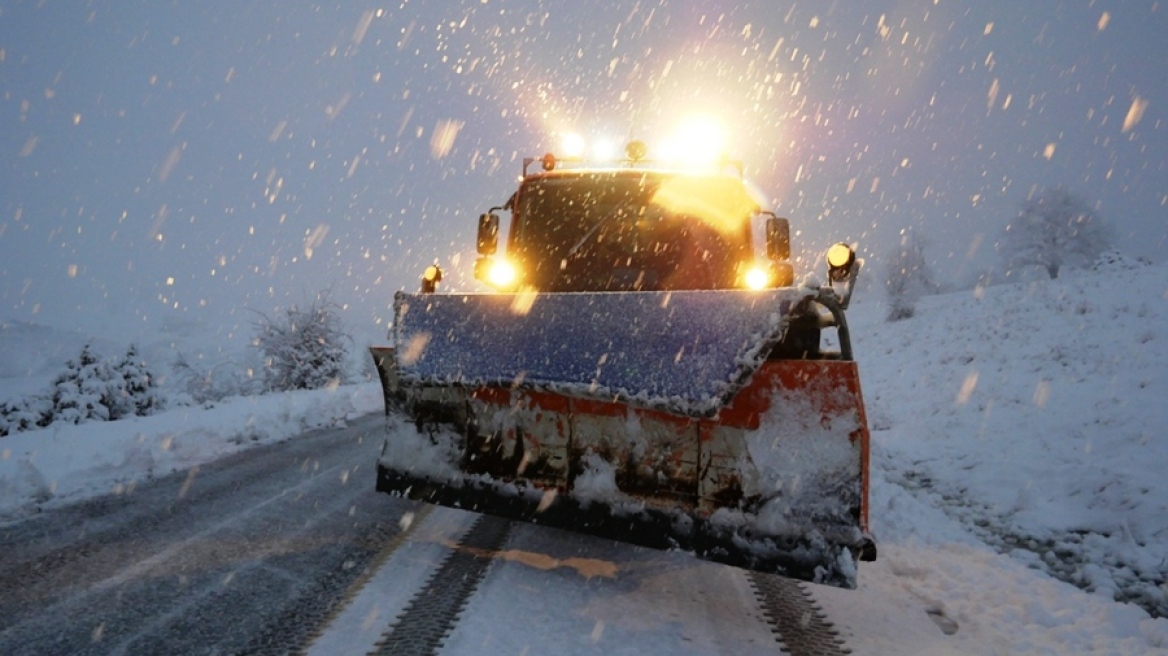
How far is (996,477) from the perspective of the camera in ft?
20.7

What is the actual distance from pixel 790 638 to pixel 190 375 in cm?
3154

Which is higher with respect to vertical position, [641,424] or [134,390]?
[641,424]

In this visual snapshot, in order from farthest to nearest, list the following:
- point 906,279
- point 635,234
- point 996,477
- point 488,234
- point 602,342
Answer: point 906,279 → point 996,477 → point 488,234 → point 635,234 → point 602,342

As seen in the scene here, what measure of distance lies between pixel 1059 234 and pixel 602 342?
55059mm

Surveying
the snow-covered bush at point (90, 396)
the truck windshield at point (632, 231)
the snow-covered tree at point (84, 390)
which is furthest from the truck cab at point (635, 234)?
the snow-covered tree at point (84, 390)

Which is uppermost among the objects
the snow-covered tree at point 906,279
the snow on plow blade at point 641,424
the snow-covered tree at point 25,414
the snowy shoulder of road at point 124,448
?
the snow-covered tree at point 906,279

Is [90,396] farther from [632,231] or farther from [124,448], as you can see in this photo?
[632,231]

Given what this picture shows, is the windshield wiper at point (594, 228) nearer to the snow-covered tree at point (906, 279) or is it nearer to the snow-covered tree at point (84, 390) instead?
the snow-covered tree at point (84, 390)

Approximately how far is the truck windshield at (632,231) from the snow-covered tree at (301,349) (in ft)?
69.1

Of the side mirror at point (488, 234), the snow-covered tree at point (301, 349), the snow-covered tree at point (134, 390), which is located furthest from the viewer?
the snow-covered tree at point (301, 349)

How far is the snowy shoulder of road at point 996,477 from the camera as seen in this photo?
127 inches

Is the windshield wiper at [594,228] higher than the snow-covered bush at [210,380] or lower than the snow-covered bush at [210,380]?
higher

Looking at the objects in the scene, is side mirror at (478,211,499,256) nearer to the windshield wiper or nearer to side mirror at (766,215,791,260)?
the windshield wiper

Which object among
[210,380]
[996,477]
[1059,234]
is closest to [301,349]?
[210,380]
